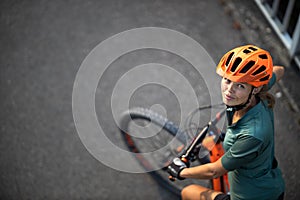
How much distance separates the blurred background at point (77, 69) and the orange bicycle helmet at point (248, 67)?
2.59 meters

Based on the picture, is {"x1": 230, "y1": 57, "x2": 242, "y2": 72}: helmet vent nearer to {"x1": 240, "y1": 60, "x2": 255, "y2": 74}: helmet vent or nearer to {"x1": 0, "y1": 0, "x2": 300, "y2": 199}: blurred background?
{"x1": 240, "y1": 60, "x2": 255, "y2": 74}: helmet vent

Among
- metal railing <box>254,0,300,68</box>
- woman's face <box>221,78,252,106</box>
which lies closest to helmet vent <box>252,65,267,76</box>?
woman's face <box>221,78,252,106</box>

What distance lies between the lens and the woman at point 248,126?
345cm

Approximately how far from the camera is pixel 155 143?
5883mm

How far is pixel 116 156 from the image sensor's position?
5941mm

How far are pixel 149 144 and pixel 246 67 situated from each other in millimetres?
2754

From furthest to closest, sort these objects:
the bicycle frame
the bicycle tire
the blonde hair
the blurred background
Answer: the blurred background < the bicycle tire < the bicycle frame < the blonde hair

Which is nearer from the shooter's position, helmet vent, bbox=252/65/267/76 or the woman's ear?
helmet vent, bbox=252/65/267/76

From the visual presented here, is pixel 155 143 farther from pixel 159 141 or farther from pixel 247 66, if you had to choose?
pixel 247 66

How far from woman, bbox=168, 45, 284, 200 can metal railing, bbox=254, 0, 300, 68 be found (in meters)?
2.78

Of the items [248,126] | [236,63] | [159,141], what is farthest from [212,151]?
[159,141]

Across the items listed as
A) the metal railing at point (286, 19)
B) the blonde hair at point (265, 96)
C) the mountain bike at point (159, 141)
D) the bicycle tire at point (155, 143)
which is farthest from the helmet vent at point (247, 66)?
the metal railing at point (286, 19)

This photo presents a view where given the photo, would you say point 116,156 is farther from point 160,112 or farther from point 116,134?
point 160,112

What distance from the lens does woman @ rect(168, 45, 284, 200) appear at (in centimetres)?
345
